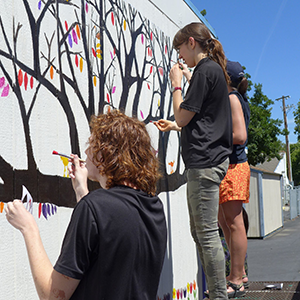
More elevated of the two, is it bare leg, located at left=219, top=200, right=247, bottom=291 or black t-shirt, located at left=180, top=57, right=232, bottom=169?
black t-shirt, located at left=180, top=57, right=232, bottom=169

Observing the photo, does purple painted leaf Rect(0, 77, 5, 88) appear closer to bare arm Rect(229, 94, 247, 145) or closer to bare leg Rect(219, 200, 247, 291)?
bare arm Rect(229, 94, 247, 145)

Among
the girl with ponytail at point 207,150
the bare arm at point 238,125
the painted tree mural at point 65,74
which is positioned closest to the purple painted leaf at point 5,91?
the painted tree mural at point 65,74

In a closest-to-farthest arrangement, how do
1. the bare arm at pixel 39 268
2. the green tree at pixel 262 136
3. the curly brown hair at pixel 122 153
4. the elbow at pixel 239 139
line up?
the bare arm at pixel 39 268
the curly brown hair at pixel 122 153
the elbow at pixel 239 139
the green tree at pixel 262 136

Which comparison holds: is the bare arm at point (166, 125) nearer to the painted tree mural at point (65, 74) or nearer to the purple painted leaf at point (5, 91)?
the painted tree mural at point (65, 74)

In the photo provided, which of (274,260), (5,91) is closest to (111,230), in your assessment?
(5,91)

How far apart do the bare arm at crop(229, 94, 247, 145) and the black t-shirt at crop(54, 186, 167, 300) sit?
167 cm

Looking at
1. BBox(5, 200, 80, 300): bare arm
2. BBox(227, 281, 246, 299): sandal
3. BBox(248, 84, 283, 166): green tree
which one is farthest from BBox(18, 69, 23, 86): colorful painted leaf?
BBox(248, 84, 283, 166): green tree

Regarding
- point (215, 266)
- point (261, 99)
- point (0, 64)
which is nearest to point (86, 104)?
point (0, 64)

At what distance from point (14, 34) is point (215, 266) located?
167 centimetres

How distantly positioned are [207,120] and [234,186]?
25.1 inches

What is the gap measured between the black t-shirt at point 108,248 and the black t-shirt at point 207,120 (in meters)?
1.16

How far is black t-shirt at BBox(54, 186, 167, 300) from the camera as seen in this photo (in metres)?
1.30

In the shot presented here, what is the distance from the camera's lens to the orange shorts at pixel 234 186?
9.77 feet

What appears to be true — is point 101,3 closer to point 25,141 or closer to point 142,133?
point 25,141
